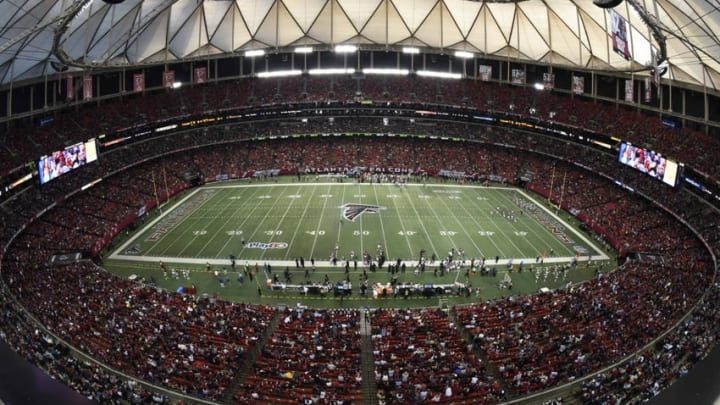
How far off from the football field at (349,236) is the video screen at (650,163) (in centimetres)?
800

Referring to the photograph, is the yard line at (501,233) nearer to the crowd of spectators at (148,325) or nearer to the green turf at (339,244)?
the green turf at (339,244)

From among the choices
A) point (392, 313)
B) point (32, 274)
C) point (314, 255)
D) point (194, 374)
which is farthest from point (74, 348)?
point (314, 255)

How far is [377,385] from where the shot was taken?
70.3ft

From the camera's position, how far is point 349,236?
4309 centimetres

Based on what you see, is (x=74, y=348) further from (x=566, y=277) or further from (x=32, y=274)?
(x=566, y=277)

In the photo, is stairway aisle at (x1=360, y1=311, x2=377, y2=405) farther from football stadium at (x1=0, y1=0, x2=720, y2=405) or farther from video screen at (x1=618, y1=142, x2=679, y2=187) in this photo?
video screen at (x1=618, y1=142, x2=679, y2=187)

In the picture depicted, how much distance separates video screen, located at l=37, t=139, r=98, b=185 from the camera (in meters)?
43.2

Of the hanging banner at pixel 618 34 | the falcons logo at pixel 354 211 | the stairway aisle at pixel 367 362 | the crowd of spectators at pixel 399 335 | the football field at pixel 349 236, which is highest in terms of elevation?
the hanging banner at pixel 618 34

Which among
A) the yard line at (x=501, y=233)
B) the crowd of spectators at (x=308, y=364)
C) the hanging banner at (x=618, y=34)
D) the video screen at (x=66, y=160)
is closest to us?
the crowd of spectators at (x=308, y=364)

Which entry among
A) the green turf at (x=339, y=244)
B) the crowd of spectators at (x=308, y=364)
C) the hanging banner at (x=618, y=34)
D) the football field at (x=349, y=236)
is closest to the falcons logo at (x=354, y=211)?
the football field at (x=349, y=236)

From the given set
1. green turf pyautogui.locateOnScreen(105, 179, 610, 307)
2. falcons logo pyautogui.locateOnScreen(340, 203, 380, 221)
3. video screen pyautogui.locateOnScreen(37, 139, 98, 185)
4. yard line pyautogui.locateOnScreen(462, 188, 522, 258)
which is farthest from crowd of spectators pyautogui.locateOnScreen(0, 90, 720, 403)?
falcons logo pyautogui.locateOnScreen(340, 203, 380, 221)

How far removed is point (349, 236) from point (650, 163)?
26037mm

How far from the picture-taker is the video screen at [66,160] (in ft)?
142

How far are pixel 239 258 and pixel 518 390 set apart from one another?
926 inches
